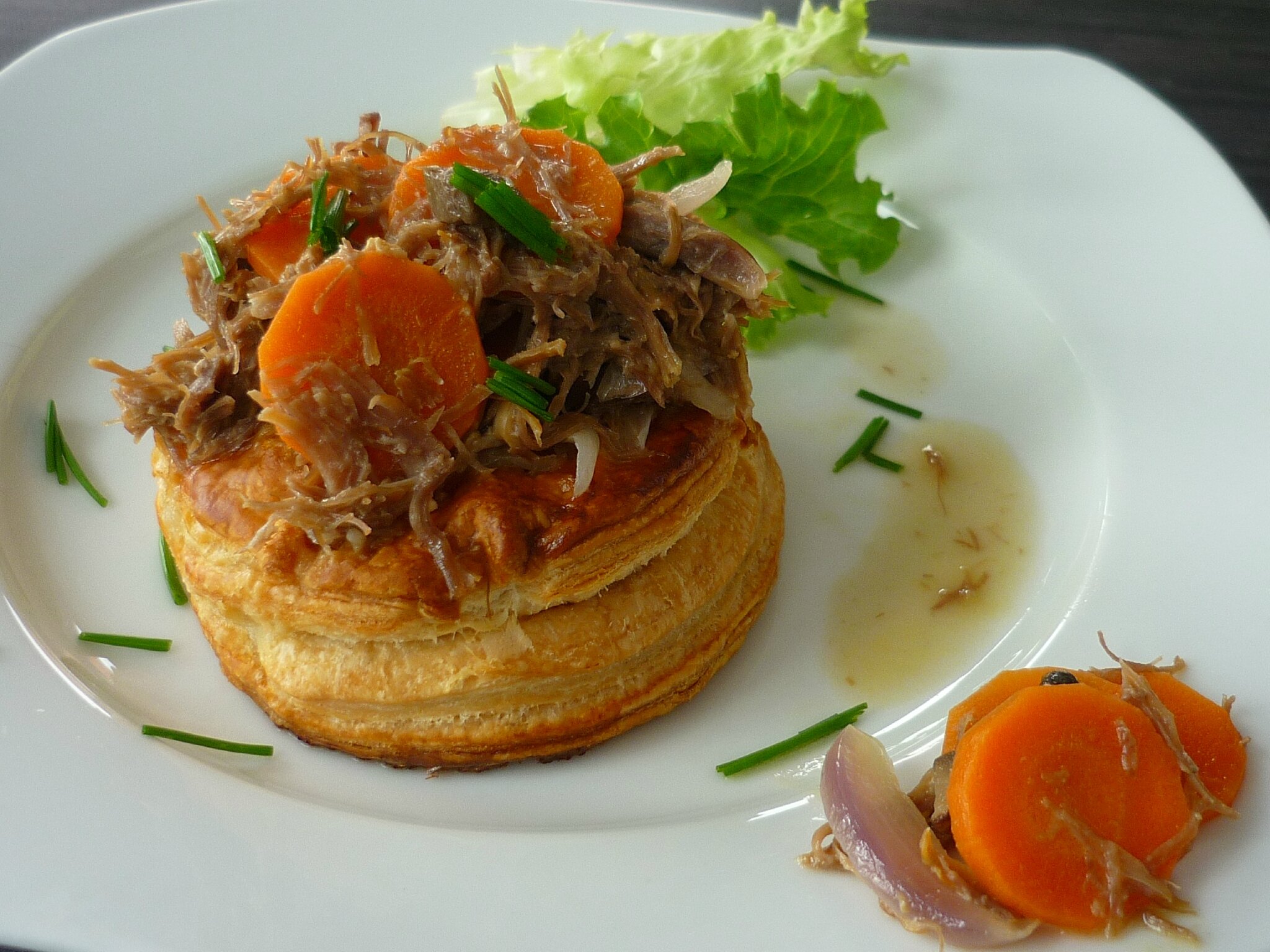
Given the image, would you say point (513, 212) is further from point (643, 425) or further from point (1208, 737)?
point (1208, 737)

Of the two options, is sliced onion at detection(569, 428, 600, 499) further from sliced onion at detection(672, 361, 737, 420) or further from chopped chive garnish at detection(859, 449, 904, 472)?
chopped chive garnish at detection(859, 449, 904, 472)

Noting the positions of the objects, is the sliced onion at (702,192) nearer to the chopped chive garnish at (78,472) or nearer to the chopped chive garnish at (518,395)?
the chopped chive garnish at (518,395)

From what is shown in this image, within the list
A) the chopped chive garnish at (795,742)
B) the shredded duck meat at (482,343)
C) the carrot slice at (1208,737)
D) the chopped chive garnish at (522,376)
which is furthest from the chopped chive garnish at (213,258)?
the carrot slice at (1208,737)

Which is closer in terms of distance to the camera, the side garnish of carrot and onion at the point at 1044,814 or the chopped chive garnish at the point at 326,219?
the side garnish of carrot and onion at the point at 1044,814

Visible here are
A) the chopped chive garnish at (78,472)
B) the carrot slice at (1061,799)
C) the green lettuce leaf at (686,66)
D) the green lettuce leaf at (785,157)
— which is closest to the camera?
the carrot slice at (1061,799)

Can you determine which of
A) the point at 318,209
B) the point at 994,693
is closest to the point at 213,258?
the point at 318,209

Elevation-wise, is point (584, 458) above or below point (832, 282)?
above
